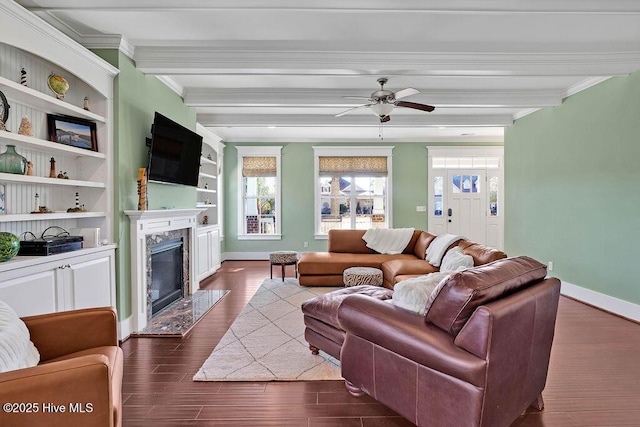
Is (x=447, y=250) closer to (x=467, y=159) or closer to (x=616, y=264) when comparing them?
(x=616, y=264)

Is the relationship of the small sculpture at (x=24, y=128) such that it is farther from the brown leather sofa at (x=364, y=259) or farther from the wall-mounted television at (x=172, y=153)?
the brown leather sofa at (x=364, y=259)

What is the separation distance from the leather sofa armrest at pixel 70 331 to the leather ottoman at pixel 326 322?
1.38 meters

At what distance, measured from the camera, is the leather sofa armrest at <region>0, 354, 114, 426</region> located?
1.18 meters

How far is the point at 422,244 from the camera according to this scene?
519cm

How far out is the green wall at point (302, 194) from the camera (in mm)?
7426

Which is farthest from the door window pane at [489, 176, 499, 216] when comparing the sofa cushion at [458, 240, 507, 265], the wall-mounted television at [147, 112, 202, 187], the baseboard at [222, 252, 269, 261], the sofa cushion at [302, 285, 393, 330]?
the wall-mounted television at [147, 112, 202, 187]

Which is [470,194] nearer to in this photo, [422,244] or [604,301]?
[422,244]

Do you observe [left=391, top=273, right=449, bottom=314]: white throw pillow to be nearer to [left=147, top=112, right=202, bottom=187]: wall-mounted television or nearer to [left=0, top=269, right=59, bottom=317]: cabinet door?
[left=0, top=269, right=59, bottom=317]: cabinet door

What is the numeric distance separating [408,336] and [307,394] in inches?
38.2

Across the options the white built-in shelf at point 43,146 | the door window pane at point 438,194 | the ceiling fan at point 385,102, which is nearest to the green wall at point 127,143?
the white built-in shelf at point 43,146

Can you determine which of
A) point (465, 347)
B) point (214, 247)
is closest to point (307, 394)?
point (465, 347)

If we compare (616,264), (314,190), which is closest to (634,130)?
(616,264)

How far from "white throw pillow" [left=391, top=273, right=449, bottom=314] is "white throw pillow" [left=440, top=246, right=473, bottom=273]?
1507mm

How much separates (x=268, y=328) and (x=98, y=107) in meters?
2.68
